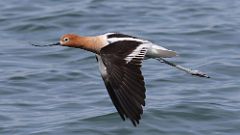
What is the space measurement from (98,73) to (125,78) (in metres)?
4.69

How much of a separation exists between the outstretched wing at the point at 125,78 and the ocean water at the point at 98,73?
6.53 ft

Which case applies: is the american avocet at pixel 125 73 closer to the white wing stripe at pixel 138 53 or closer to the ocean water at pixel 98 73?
the white wing stripe at pixel 138 53

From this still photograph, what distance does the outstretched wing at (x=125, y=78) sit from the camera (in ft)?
28.1

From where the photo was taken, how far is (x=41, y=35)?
15.7 meters

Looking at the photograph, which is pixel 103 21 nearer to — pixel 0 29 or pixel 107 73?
pixel 0 29

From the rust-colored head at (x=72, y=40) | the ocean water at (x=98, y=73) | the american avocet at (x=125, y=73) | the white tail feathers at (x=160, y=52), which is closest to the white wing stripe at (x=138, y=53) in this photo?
the american avocet at (x=125, y=73)

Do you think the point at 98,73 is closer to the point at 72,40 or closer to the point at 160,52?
the point at 72,40

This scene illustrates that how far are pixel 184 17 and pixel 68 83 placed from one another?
4397 millimetres

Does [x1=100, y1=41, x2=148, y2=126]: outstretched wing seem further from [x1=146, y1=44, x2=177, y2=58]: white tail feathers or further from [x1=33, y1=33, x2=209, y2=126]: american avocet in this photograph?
[x1=146, y1=44, x2=177, y2=58]: white tail feathers

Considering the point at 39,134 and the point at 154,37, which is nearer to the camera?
the point at 39,134

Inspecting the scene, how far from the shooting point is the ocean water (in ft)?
36.2

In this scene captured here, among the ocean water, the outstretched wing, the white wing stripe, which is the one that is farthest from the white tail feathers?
the ocean water

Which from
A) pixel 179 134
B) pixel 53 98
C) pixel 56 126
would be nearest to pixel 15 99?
pixel 53 98

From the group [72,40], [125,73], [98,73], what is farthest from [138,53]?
[98,73]
